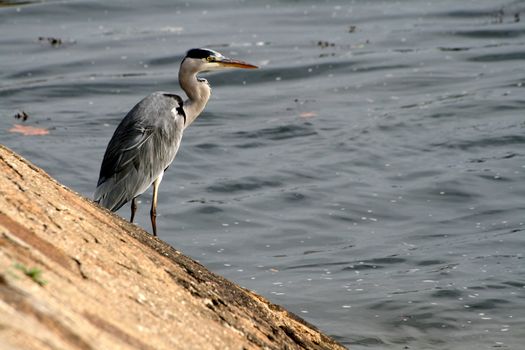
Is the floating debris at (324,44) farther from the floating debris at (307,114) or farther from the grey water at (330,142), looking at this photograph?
the floating debris at (307,114)

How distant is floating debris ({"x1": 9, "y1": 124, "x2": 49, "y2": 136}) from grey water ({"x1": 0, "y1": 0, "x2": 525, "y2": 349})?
0.53 ft

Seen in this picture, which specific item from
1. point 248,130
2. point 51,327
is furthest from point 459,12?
→ point 51,327

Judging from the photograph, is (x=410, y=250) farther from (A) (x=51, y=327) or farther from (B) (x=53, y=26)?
(B) (x=53, y=26)

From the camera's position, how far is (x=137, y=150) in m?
9.91

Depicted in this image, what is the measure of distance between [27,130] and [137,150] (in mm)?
5220

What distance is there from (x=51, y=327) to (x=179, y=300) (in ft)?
4.13

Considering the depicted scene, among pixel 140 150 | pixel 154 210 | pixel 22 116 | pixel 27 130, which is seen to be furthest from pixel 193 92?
pixel 22 116

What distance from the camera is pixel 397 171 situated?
13.2 meters

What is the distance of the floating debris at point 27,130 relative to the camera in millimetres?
14609

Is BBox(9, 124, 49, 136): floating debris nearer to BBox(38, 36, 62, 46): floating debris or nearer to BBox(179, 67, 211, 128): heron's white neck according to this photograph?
BBox(179, 67, 211, 128): heron's white neck

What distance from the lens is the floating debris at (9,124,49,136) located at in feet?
47.9

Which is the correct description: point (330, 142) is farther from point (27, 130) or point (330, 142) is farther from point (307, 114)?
point (27, 130)

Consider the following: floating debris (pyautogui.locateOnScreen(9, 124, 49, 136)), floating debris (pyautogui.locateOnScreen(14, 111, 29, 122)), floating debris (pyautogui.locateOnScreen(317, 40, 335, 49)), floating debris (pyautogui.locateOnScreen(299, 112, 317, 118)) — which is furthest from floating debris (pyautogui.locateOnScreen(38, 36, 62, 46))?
floating debris (pyautogui.locateOnScreen(299, 112, 317, 118))

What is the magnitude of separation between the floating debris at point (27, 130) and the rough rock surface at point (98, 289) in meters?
8.91
